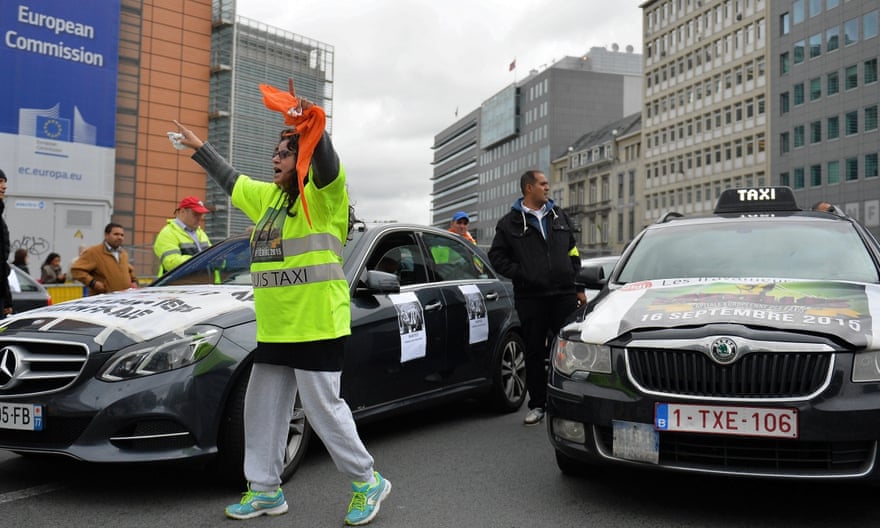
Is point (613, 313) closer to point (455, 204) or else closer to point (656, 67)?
point (656, 67)

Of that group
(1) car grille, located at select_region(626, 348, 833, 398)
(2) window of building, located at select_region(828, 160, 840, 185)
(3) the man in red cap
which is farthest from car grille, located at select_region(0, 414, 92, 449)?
(2) window of building, located at select_region(828, 160, 840, 185)

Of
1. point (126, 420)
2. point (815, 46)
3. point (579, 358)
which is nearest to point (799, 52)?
point (815, 46)

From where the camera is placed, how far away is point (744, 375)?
3.40 meters

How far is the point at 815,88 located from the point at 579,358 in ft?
188

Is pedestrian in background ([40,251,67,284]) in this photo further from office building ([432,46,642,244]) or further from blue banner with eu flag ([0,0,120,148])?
Answer: office building ([432,46,642,244])

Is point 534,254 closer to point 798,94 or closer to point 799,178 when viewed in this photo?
point 799,178

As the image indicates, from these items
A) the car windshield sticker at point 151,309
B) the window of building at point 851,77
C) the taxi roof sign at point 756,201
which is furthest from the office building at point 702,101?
the car windshield sticker at point 151,309

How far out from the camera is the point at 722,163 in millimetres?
68062

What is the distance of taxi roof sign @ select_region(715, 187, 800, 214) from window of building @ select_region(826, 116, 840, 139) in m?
51.5

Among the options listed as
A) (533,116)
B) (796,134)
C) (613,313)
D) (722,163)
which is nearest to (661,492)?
(613,313)

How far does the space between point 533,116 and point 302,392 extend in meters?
107

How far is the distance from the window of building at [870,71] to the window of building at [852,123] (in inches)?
83.7

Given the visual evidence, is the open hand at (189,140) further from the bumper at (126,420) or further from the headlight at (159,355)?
the bumper at (126,420)

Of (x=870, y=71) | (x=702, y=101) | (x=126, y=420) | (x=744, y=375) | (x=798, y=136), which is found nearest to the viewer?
(x=744, y=375)
